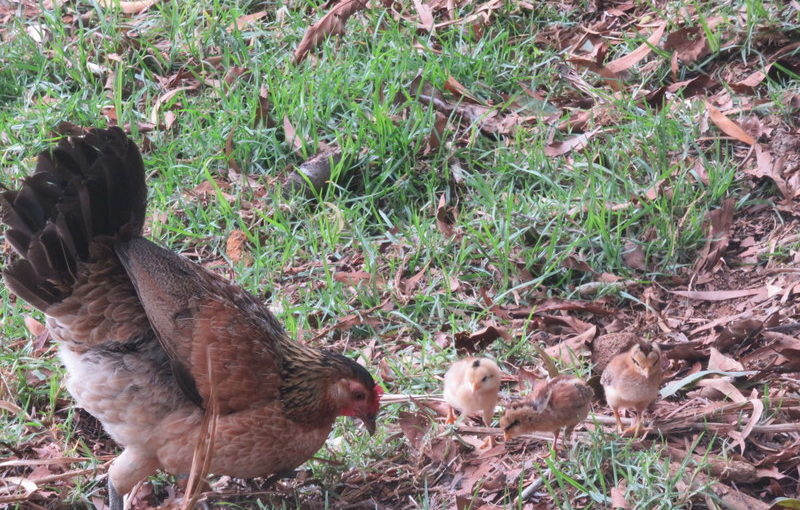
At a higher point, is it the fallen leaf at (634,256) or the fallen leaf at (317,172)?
the fallen leaf at (317,172)

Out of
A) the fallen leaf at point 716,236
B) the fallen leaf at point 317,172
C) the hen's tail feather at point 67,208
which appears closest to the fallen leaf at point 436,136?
the fallen leaf at point 317,172

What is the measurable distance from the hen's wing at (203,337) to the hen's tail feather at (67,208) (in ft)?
0.71

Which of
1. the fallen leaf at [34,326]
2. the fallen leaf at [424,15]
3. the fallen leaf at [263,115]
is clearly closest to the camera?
the fallen leaf at [34,326]

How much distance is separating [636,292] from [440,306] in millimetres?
1066

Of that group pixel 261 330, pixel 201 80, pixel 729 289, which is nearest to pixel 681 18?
pixel 729 289

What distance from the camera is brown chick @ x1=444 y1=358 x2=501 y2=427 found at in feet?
14.5

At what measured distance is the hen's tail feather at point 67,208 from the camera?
4.57 m

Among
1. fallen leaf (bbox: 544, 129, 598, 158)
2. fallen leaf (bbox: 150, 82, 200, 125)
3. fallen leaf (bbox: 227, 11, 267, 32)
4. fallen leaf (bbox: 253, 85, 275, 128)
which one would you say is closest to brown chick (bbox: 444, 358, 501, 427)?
fallen leaf (bbox: 544, 129, 598, 158)

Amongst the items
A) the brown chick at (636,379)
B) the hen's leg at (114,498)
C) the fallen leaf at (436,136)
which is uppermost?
the brown chick at (636,379)

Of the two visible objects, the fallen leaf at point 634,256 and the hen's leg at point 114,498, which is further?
the fallen leaf at point 634,256

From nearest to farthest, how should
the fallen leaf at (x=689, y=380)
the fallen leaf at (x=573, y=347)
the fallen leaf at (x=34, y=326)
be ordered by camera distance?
the fallen leaf at (x=689, y=380), the fallen leaf at (x=573, y=347), the fallen leaf at (x=34, y=326)

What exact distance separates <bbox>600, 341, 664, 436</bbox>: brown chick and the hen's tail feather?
2.27 m

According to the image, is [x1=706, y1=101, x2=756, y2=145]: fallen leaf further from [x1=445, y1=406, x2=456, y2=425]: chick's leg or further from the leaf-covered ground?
[x1=445, y1=406, x2=456, y2=425]: chick's leg

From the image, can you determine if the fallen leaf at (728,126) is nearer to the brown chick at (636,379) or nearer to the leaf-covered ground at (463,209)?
the leaf-covered ground at (463,209)
